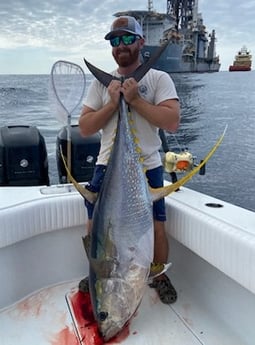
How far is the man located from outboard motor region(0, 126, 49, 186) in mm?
1104

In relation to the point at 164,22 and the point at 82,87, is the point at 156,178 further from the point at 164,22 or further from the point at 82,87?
the point at 164,22

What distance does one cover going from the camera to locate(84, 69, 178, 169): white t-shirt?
180 centimetres

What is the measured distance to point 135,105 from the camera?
1.67m

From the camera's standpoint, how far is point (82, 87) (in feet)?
9.13

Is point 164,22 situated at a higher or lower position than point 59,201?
higher

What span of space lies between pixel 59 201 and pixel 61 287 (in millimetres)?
517

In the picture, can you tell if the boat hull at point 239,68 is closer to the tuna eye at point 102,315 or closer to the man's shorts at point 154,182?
the man's shorts at point 154,182

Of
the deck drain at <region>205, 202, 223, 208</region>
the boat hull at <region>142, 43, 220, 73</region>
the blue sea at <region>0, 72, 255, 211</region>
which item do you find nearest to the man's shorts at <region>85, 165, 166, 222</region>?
the deck drain at <region>205, 202, 223, 208</region>

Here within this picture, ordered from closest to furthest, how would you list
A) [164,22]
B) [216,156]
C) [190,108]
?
[216,156] < [190,108] < [164,22]

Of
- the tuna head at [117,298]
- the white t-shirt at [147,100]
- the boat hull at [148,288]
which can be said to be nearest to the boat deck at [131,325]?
the boat hull at [148,288]

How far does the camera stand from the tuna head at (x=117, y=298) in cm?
161

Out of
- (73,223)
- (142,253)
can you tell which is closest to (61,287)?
(73,223)

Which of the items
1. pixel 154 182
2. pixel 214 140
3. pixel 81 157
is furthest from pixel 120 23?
pixel 214 140

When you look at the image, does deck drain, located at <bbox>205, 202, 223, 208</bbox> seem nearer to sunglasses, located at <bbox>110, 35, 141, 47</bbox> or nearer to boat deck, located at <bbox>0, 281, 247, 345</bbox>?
boat deck, located at <bbox>0, 281, 247, 345</bbox>
